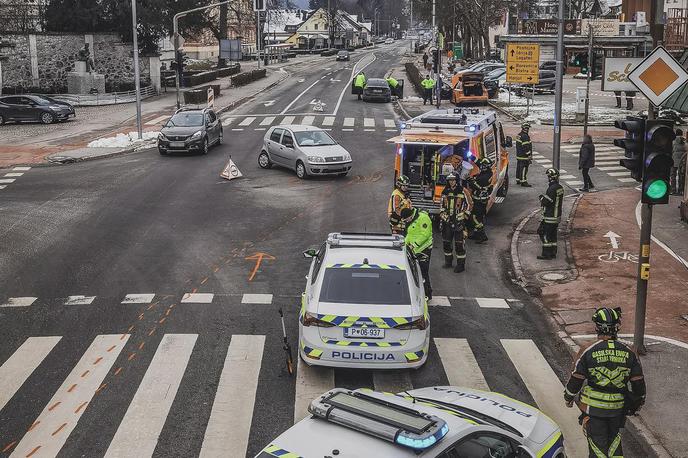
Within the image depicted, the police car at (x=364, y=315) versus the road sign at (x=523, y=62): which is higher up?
the road sign at (x=523, y=62)

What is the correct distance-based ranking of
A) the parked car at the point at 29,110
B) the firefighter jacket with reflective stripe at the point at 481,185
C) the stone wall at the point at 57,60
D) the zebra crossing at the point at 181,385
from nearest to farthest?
the zebra crossing at the point at 181,385
the firefighter jacket with reflective stripe at the point at 481,185
the parked car at the point at 29,110
the stone wall at the point at 57,60

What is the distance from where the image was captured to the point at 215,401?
10.4 meters

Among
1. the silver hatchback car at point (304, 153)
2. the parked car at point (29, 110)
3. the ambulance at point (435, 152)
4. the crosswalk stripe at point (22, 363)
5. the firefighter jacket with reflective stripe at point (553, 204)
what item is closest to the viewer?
the crosswalk stripe at point (22, 363)

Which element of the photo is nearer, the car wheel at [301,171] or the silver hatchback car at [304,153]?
→ the silver hatchback car at [304,153]

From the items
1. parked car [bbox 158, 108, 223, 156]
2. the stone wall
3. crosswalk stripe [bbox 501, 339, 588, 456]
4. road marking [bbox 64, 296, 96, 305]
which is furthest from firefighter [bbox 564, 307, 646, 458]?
the stone wall

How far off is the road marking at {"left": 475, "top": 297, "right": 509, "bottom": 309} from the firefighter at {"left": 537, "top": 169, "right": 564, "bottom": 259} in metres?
2.86

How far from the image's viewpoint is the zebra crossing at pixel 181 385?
9398 millimetres

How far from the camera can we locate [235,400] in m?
10.4

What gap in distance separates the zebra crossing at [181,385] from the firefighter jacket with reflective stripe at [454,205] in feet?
13.4

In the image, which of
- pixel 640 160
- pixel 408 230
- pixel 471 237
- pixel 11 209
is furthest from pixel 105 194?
pixel 640 160

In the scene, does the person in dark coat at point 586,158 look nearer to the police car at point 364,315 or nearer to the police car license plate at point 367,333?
the police car at point 364,315

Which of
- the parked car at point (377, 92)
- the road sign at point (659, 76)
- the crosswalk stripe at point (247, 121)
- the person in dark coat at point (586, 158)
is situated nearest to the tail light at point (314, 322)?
the road sign at point (659, 76)

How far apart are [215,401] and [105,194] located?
1518cm

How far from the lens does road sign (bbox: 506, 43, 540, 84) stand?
38.6 metres
